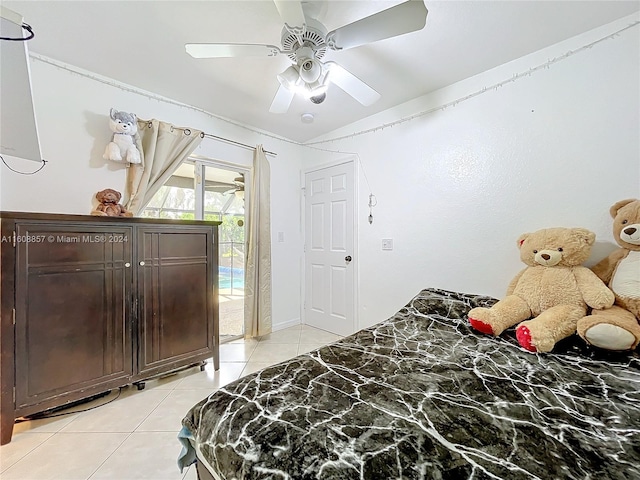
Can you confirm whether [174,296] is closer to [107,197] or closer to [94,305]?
[94,305]

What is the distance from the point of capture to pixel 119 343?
5.88 ft

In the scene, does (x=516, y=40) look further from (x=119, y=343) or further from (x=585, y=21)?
(x=119, y=343)

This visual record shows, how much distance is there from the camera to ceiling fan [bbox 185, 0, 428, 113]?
1.18 m

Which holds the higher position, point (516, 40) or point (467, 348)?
point (516, 40)

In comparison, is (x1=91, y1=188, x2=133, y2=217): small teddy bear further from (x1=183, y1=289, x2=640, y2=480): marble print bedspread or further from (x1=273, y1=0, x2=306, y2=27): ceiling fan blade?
(x1=273, y1=0, x2=306, y2=27): ceiling fan blade

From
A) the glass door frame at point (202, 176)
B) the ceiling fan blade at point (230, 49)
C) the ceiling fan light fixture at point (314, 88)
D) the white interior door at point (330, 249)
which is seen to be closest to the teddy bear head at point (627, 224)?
the ceiling fan light fixture at point (314, 88)

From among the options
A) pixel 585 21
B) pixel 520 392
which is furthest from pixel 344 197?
pixel 520 392

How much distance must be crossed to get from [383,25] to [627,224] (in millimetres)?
1683

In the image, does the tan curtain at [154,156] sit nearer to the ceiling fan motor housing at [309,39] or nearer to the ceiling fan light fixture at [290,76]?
the ceiling fan light fixture at [290,76]

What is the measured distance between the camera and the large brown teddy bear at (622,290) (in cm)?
129

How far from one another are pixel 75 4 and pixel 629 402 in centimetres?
324

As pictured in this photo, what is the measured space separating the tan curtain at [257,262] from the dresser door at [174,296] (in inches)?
26.6

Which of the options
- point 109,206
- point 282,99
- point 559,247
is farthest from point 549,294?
point 109,206

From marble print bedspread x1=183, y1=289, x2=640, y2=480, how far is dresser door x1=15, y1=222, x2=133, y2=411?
45.9 inches
